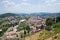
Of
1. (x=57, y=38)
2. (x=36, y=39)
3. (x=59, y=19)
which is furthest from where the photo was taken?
(x=59, y=19)

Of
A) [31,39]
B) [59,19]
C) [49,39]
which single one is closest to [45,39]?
[49,39]

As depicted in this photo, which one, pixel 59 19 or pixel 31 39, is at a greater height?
pixel 31 39

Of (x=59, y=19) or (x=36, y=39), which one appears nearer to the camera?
(x=36, y=39)

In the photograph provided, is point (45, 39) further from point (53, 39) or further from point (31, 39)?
point (31, 39)

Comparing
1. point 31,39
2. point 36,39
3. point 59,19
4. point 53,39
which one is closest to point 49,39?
point 53,39

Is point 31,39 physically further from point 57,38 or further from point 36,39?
point 57,38

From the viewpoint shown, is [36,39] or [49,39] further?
[36,39]

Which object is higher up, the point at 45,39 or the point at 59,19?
the point at 45,39

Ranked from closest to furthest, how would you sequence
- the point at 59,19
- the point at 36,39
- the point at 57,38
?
the point at 57,38, the point at 36,39, the point at 59,19
